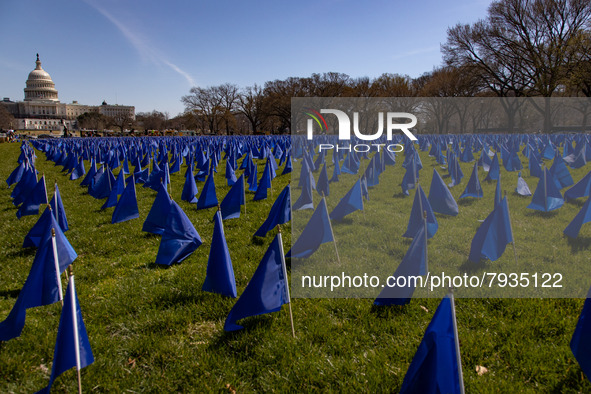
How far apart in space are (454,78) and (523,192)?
126 feet

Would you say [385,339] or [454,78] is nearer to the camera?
[385,339]

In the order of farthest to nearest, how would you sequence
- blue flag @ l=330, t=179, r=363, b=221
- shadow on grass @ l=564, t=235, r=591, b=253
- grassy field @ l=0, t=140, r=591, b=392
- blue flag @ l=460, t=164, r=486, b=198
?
blue flag @ l=460, t=164, r=486, b=198
blue flag @ l=330, t=179, r=363, b=221
shadow on grass @ l=564, t=235, r=591, b=253
grassy field @ l=0, t=140, r=591, b=392

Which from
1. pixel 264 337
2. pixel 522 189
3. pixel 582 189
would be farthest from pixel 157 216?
pixel 582 189

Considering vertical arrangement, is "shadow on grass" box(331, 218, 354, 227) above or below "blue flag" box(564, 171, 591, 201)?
below

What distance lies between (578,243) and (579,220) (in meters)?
0.41

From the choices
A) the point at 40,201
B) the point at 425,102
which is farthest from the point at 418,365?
the point at 425,102

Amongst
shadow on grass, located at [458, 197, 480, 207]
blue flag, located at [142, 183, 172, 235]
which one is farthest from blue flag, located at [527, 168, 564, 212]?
blue flag, located at [142, 183, 172, 235]

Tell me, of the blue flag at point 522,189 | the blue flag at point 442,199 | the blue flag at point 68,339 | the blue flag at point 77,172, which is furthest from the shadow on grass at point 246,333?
the blue flag at point 77,172

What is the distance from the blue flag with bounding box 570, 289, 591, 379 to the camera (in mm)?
2330

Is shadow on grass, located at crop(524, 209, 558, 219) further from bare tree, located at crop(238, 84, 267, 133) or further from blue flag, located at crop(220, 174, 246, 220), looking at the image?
bare tree, located at crop(238, 84, 267, 133)

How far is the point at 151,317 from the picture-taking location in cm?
374

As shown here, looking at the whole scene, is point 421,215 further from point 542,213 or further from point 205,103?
point 205,103

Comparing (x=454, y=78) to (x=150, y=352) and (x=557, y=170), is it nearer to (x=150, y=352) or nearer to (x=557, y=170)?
(x=557, y=170)

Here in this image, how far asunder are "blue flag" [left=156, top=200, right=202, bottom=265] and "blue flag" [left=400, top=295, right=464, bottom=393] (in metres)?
3.85
